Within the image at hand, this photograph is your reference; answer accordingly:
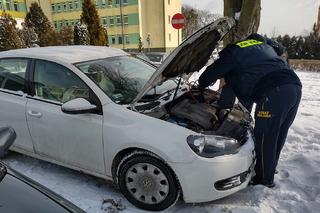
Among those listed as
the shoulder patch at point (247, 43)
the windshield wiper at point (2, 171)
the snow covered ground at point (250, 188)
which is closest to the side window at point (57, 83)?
the snow covered ground at point (250, 188)

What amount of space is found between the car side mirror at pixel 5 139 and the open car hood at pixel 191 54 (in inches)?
57.3

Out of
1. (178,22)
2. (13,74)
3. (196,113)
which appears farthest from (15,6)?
(196,113)

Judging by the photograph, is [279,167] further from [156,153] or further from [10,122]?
[10,122]

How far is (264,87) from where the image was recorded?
12.2 feet

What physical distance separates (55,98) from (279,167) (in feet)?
9.59

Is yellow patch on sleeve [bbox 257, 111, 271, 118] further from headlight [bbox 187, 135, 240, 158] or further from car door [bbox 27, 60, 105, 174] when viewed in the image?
car door [bbox 27, 60, 105, 174]

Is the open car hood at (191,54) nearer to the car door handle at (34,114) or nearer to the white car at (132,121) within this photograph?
the white car at (132,121)

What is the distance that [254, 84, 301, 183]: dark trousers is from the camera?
368cm

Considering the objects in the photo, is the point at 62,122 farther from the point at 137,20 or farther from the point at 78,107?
the point at 137,20

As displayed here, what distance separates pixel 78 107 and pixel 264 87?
198cm

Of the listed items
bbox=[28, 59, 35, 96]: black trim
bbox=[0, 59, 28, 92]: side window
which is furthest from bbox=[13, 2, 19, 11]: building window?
bbox=[28, 59, 35, 96]: black trim

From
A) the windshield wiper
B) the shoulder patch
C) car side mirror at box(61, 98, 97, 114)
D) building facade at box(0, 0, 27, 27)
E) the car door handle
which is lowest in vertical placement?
the car door handle

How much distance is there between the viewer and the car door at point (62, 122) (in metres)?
3.65

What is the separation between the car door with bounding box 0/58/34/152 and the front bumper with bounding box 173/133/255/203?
2043 mm
